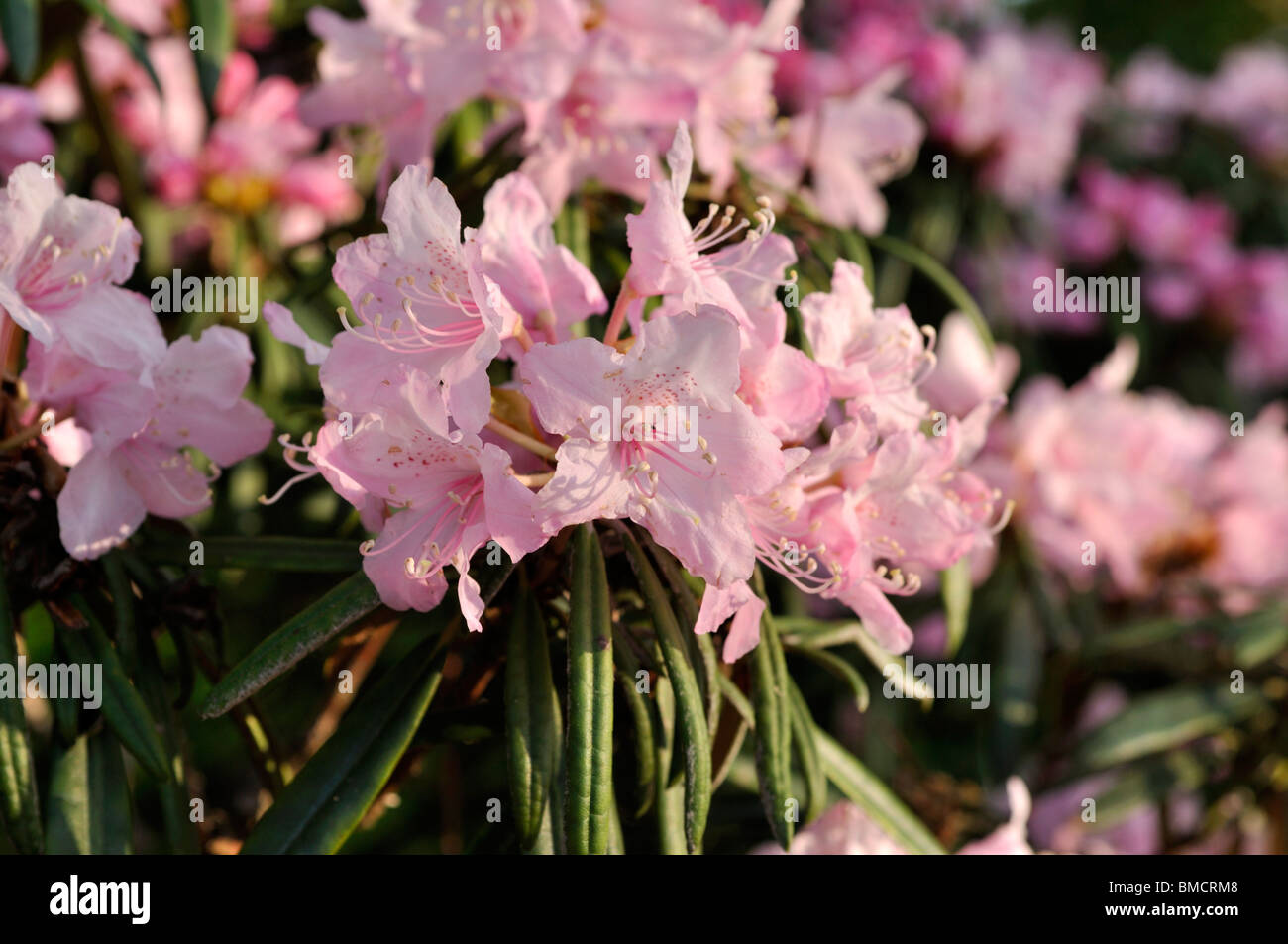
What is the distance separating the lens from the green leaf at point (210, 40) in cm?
137

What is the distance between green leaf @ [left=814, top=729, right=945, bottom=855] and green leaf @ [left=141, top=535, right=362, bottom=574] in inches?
19.2

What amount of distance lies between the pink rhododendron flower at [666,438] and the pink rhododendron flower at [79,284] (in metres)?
0.36

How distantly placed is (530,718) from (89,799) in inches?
15.6

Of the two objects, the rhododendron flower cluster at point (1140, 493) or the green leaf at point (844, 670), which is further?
the rhododendron flower cluster at point (1140, 493)

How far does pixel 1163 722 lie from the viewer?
173cm

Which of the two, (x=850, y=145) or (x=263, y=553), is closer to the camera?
(x=263, y=553)

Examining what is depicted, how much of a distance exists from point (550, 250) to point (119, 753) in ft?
1.84

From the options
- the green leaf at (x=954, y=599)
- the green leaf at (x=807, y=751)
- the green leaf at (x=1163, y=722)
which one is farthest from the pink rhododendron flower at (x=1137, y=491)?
the green leaf at (x=807, y=751)

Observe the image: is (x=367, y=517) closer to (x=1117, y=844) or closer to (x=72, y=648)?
(x=72, y=648)

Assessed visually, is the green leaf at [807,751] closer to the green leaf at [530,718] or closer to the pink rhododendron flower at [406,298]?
the green leaf at [530,718]

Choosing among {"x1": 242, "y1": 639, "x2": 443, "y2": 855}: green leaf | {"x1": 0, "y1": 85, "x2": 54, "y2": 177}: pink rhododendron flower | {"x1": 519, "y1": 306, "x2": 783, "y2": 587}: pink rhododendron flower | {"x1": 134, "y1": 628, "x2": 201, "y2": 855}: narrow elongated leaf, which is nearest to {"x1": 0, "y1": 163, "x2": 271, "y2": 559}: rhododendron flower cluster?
{"x1": 134, "y1": 628, "x2": 201, "y2": 855}: narrow elongated leaf

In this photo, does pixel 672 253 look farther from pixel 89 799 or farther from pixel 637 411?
pixel 89 799

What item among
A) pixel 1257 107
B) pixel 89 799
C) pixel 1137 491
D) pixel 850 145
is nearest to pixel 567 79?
pixel 850 145
